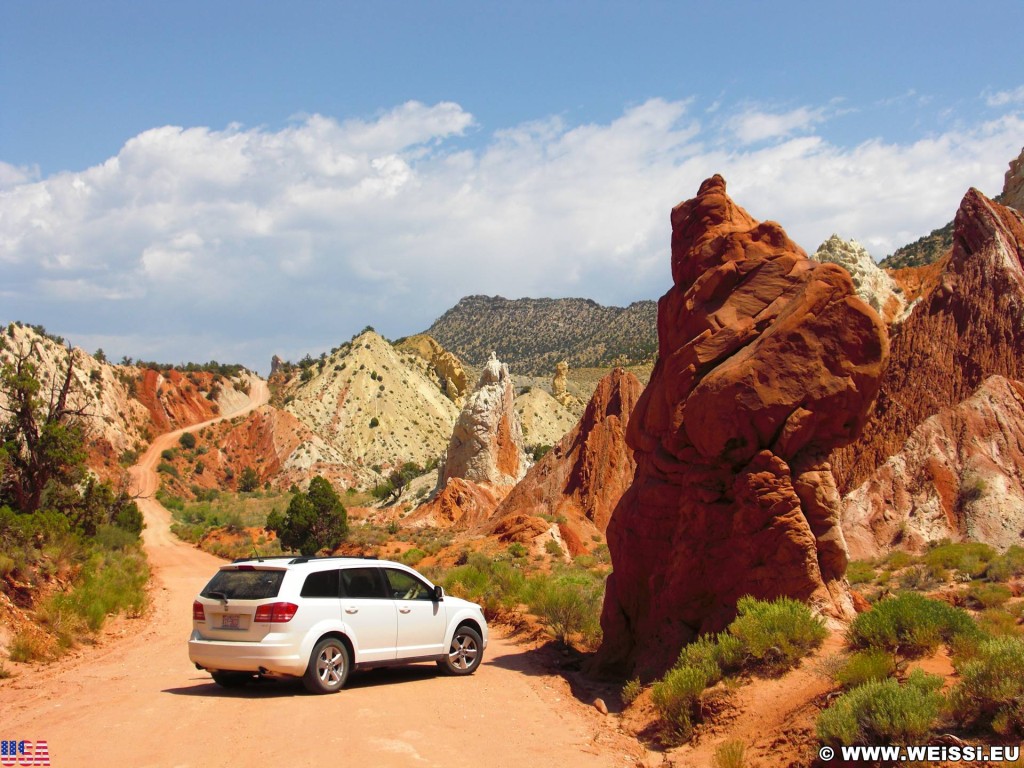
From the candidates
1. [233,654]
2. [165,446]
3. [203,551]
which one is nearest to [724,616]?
[233,654]

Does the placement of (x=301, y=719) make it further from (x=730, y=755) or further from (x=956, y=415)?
(x=956, y=415)

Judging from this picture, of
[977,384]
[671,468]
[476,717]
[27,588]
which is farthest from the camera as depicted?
[977,384]

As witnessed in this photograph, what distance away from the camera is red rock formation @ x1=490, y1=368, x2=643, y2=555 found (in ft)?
119

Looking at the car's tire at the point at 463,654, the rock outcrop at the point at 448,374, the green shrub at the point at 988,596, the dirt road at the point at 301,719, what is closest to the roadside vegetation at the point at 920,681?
the dirt road at the point at 301,719

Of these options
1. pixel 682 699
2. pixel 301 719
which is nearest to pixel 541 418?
pixel 682 699

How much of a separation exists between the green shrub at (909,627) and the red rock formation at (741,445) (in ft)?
4.29

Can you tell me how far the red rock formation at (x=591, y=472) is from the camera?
119ft

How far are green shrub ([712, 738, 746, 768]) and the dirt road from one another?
45.3 inches

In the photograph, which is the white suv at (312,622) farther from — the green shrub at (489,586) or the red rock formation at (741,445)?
the green shrub at (489,586)

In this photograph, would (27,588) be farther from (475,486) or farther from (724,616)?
(475,486)

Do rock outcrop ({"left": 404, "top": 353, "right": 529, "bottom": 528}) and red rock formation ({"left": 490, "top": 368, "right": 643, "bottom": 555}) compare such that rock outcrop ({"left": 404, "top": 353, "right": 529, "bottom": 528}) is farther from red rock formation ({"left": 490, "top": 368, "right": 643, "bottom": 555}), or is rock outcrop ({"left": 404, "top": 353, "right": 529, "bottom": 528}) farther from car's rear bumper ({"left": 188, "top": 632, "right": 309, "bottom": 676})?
Result: car's rear bumper ({"left": 188, "top": 632, "right": 309, "bottom": 676})

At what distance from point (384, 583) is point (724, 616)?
14.9 feet

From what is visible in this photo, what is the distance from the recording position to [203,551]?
3966cm

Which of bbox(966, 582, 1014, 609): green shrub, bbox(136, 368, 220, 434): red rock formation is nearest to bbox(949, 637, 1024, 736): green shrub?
bbox(966, 582, 1014, 609): green shrub
